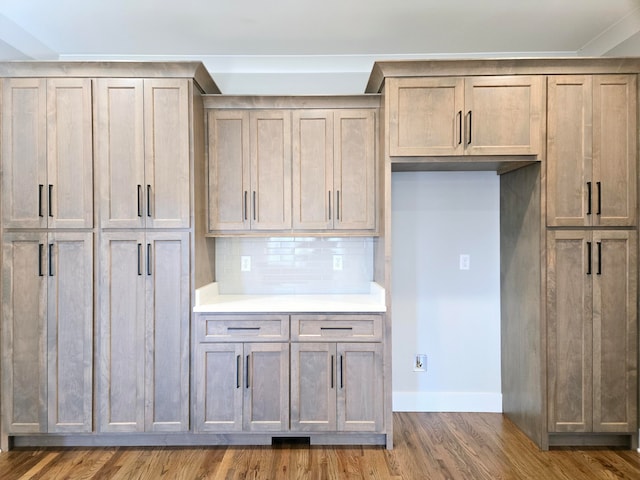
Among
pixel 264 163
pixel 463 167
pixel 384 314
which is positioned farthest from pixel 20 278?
pixel 463 167

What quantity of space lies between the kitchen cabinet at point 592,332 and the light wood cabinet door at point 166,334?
230 cm

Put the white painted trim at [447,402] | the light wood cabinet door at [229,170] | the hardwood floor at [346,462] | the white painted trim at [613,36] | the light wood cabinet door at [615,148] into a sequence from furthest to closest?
the white painted trim at [447,402] < the light wood cabinet door at [229,170] < the white painted trim at [613,36] < the light wood cabinet door at [615,148] < the hardwood floor at [346,462]

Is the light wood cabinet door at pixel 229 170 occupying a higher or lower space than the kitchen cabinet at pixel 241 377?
higher

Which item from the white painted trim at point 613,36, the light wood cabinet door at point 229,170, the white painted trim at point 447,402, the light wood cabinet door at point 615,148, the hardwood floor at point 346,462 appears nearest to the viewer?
the hardwood floor at point 346,462

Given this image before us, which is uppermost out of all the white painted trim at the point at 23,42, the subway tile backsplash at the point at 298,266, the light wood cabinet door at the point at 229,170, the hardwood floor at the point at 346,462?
the white painted trim at the point at 23,42

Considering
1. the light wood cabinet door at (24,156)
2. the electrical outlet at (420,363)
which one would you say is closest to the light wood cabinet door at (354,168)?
the electrical outlet at (420,363)

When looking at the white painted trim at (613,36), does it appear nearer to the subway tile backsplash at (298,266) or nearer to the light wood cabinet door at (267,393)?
the subway tile backsplash at (298,266)

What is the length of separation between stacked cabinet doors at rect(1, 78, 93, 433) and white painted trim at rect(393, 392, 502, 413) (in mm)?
2208

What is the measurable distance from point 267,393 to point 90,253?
1425 millimetres

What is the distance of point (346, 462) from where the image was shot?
2580 mm

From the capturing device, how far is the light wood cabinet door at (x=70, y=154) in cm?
270

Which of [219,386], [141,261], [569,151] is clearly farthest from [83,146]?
[569,151]

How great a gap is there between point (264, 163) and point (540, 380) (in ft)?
7.50

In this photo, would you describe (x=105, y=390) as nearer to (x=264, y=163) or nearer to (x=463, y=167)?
(x=264, y=163)
